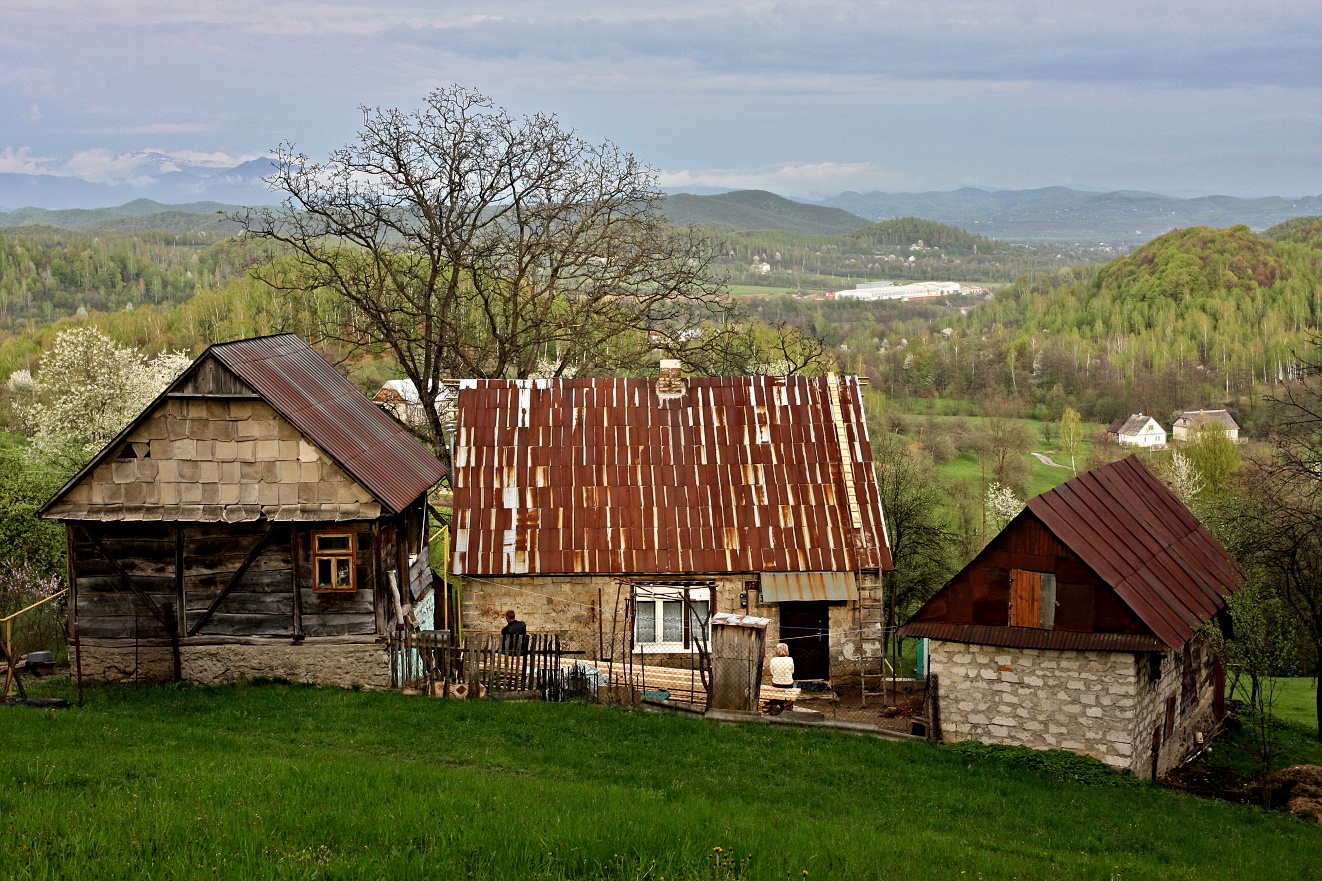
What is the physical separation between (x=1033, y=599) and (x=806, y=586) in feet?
14.8

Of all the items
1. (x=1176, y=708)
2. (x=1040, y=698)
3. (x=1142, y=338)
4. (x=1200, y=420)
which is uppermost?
(x=1142, y=338)

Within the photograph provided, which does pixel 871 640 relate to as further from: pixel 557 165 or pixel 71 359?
pixel 71 359

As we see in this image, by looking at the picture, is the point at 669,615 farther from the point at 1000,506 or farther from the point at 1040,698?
the point at 1000,506

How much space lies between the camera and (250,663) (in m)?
17.8

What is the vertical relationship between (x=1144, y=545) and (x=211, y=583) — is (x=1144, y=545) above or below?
above

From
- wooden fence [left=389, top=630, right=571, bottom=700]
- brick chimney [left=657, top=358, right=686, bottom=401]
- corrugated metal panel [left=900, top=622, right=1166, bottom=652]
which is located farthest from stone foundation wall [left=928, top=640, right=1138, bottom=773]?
brick chimney [left=657, top=358, right=686, bottom=401]

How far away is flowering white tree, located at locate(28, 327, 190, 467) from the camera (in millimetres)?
46781

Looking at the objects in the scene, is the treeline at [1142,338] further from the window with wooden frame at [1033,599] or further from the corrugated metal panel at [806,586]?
the window with wooden frame at [1033,599]

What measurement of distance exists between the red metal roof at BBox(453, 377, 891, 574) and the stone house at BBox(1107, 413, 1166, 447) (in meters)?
87.7

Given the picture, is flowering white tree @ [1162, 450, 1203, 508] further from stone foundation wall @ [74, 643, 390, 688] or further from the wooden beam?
the wooden beam

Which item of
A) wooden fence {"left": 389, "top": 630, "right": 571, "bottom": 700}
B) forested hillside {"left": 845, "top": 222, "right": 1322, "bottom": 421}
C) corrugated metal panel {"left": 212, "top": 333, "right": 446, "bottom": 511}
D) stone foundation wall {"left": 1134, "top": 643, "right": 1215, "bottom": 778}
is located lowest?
stone foundation wall {"left": 1134, "top": 643, "right": 1215, "bottom": 778}

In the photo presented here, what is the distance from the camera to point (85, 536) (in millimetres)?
17625

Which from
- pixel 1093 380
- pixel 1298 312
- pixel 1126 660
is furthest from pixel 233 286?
pixel 1298 312

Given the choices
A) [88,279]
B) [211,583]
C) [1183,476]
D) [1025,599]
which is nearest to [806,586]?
[1025,599]
